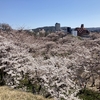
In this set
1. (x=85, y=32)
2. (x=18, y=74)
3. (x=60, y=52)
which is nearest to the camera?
(x=18, y=74)

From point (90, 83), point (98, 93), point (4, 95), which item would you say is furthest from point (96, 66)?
point (4, 95)

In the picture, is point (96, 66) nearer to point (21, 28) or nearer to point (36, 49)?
point (36, 49)

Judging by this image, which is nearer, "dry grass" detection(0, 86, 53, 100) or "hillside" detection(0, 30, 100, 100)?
"hillside" detection(0, 30, 100, 100)

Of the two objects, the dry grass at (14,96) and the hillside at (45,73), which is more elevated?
the hillside at (45,73)

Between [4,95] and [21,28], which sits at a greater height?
[21,28]

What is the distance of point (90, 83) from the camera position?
14.3m

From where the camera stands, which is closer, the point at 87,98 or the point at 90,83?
the point at 87,98

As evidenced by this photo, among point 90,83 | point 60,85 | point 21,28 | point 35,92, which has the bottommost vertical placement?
point 90,83

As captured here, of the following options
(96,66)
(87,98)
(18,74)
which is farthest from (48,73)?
(96,66)

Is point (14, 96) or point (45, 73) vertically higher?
point (45, 73)

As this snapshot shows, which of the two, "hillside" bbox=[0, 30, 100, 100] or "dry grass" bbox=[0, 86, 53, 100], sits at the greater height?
"hillside" bbox=[0, 30, 100, 100]

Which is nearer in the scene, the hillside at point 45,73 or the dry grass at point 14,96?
the hillside at point 45,73

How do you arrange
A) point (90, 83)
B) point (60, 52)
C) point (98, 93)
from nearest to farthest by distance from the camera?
point (98, 93) < point (90, 83) < point (60, 52)

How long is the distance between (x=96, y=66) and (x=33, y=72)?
18.1 feet
